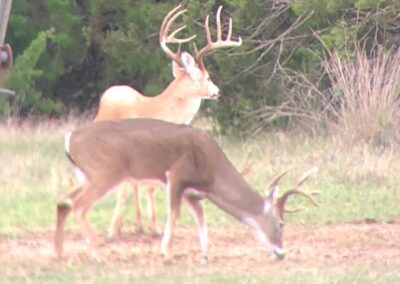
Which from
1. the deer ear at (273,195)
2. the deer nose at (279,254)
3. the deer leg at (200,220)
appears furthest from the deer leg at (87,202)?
the deer nose at (279,254)

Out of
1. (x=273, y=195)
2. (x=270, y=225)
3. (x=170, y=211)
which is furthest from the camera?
(x=273, y=195)

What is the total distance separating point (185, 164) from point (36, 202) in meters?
3.95

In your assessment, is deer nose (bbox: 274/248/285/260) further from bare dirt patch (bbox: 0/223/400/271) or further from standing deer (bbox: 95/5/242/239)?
standing deer (bbox: 95/5/242/239)

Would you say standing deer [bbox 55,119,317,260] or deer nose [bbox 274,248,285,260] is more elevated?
standing deer [bbox 55,119,317,260]

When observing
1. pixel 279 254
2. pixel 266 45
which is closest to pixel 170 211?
pixel 279 254

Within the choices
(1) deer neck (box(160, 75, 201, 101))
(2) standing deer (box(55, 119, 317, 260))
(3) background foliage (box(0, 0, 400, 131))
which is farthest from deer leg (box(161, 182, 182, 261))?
(3) background foliage (box(0, 0, 400, 131))

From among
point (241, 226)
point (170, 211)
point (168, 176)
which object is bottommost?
point (241, 226)

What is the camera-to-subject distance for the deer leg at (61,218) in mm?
10258

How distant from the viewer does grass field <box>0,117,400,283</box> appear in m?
9.59

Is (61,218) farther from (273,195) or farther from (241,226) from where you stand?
(241,226)

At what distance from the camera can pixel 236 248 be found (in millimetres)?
10977

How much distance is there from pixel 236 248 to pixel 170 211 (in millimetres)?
999

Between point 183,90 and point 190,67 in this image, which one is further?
point 190,67

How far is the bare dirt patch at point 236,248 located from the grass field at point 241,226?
1 centimetres
